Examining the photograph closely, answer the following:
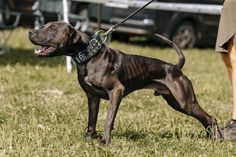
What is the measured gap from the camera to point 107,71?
4680 millimetres

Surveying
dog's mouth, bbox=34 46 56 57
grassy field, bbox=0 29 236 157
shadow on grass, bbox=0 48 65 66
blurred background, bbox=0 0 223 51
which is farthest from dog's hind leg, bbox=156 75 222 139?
blurred background, bbox=0 0 223 51

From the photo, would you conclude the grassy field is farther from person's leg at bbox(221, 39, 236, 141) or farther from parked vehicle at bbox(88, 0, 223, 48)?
parked vehicle at bbox(88, 0, 223, 48)

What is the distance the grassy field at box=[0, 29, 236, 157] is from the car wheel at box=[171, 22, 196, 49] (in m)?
4.46

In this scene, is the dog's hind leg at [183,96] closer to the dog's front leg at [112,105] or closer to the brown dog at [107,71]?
the brown dog at [107,71]

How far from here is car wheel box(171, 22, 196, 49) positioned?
49.2 ft

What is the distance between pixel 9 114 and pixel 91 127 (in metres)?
1.31

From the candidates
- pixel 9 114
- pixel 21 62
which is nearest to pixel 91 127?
pixel 9 114

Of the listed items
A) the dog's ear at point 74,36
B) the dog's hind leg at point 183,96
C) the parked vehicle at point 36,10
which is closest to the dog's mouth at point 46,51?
the dog's ear at point 74,36

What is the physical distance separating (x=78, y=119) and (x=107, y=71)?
4.88 feet

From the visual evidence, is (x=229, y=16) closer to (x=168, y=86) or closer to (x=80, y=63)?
(x=168, y=86)

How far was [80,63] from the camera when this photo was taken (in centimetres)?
466

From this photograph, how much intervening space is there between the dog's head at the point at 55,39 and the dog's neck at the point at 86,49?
0.14 ft

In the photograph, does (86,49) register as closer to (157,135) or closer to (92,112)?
(92,112)

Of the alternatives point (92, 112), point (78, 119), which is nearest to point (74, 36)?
point (92, 112)
